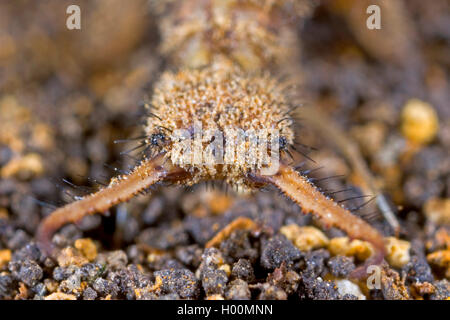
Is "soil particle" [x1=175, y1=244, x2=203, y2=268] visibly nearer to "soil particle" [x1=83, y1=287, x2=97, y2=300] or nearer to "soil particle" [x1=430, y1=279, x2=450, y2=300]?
"soil particle" [x1=83, y1=287, x2=97, y2=300]

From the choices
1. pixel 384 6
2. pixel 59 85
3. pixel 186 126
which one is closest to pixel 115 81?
pixel 59 85

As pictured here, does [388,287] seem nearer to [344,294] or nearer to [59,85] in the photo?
[344,294]

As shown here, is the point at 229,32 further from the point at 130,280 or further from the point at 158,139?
the point at 130,280

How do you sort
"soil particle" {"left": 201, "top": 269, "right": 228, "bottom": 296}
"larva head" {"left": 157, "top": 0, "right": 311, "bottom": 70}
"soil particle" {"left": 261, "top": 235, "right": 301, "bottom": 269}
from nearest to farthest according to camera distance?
"soil particle" {"left": 201, "top": 269, "right": 228, "bottom": 296}
"soil particle" {"left": 261, "top": 235, "right": 301, "bottom": 269}
"larva head" {"left": 157, "top": 0, "right": 311, "bottom": 70}

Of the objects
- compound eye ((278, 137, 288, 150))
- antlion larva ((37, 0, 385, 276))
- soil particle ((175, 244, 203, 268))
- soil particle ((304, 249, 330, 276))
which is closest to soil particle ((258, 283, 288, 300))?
soil particle ((304, 249, 330, 276))

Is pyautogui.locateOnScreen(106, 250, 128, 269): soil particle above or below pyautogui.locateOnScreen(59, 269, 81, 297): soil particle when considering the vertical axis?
above

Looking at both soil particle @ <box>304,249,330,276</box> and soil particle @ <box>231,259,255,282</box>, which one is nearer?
soil particle @ <box>231,259,255,282</box>

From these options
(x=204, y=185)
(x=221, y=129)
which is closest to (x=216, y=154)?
(x=221, y=129)
